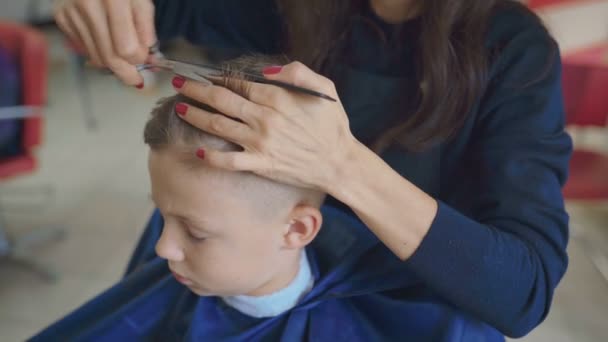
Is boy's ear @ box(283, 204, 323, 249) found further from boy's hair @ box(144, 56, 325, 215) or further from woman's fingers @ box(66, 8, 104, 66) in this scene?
woman's fingers @ box(66, 8, 104, 66)

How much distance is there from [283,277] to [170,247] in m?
0.18

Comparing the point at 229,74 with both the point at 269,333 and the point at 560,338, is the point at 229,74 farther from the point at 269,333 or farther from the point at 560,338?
the point at 560,338

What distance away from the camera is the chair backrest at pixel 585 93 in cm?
159

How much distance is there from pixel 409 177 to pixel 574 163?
1050 mm

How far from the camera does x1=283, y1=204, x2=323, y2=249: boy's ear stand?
729mm

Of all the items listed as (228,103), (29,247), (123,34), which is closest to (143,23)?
(123,34)

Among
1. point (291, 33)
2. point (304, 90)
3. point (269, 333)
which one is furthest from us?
point (291, 33)

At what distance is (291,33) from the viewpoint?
937 millimetres

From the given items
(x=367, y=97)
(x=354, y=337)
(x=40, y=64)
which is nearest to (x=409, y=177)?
(x=367, y=97)

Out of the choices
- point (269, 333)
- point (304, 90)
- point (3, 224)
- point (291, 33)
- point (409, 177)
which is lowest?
point (3, 224)

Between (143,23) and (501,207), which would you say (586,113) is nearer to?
A: (501,207)

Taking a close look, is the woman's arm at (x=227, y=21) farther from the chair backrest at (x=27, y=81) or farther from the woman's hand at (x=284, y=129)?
the chair backrest at (x=27, y=81)

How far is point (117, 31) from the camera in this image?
2.42ft

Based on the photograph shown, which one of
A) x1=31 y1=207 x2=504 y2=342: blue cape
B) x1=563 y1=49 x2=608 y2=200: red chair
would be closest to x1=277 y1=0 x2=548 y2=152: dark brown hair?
x1=31 y1=207 x2=504 y2=342: blue cape
